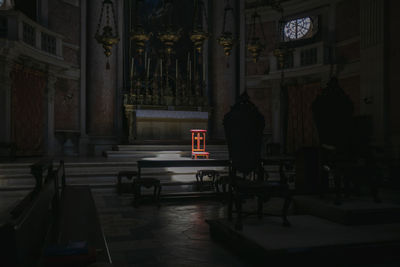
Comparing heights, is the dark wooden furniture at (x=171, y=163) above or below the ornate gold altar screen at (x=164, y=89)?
below

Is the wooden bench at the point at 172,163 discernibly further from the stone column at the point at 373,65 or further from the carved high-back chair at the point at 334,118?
the stone column at the point at 373,65

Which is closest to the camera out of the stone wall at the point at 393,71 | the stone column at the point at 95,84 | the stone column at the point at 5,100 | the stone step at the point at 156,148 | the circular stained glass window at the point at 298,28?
the stone wall at the point at 393,71

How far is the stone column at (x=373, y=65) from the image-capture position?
980 centimetres

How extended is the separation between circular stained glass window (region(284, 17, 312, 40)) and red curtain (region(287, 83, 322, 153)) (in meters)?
2.16

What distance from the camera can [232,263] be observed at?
306 centimetres

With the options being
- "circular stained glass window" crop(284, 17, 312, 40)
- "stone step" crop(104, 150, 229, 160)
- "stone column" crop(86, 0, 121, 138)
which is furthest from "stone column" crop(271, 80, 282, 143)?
"stone column" crop(86, 0, 121, 138)

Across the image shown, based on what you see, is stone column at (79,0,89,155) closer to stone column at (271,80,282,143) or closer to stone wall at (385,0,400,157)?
stone column at (271,80,282,143)

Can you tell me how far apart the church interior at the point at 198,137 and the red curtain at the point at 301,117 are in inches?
2.3

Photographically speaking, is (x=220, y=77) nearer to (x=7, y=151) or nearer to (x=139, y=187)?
(x=7, y=151)

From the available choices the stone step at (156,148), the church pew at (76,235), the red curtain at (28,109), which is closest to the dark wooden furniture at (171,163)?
the church pew at (76,235)

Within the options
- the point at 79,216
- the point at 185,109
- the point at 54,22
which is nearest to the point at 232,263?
the point at 79,216

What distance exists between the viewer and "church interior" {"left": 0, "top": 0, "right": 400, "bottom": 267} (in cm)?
316

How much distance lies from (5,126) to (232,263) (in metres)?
9.64

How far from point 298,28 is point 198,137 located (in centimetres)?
825
